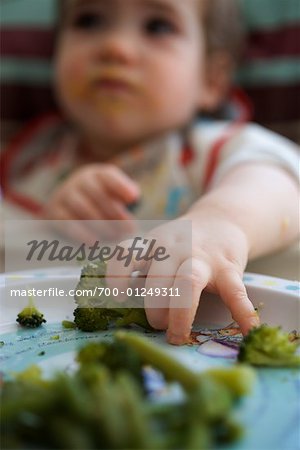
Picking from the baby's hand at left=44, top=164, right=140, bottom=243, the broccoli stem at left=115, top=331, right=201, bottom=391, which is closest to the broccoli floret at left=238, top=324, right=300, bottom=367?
the broccoli stem at left=115, top=331, right=201, bottom=391

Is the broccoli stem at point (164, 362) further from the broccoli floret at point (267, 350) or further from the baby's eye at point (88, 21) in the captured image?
the baby's eye at point (88, 21)

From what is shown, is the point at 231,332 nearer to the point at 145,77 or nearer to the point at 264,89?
the point at 145,77

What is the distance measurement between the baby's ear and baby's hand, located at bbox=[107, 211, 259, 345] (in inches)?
37.4

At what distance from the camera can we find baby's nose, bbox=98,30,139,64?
1.36m

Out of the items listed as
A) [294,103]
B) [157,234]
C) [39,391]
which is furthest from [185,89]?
[39,391]

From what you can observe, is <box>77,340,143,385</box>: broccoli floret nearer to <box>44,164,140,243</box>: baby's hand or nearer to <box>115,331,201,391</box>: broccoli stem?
<box>115,331,201,391</box>: broccoli stem

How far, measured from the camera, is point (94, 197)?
45.0 inches

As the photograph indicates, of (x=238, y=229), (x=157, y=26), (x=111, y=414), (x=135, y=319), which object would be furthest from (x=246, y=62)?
(x=111, y=414)

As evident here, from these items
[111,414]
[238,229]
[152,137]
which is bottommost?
[152,137]

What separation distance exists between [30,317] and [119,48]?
2.53 ft

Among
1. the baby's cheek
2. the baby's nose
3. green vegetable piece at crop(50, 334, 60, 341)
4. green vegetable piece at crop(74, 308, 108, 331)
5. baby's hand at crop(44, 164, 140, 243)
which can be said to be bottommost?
baby's hand at crop(44, 164, 140, 243)

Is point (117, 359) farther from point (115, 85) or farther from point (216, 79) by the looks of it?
point (216, 79)

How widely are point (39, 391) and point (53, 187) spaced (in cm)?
112

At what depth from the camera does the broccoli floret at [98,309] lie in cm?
72
